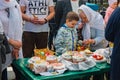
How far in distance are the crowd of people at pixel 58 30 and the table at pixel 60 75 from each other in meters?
0.10

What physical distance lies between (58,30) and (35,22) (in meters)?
0.35

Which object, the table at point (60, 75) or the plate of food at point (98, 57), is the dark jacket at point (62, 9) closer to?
the plate of food at point (98, 57)

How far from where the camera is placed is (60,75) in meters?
2.54

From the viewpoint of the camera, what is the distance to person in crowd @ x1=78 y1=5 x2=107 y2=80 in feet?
11.6

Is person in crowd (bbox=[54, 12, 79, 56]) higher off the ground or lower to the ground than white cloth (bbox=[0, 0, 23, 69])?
lower

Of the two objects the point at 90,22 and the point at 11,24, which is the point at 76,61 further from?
the point at 90,22

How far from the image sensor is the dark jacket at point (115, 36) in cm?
249

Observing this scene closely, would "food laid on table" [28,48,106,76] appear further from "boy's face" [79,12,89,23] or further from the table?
"boy's face" [79,12,89,23]

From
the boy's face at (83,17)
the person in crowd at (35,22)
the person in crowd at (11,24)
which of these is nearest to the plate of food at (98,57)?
the boy's face at (83,17)

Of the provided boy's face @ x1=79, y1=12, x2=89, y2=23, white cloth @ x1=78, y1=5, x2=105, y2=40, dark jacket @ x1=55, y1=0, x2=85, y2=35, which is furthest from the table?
dark jacket @ x1=55, y1=0, x2=85, y2=35

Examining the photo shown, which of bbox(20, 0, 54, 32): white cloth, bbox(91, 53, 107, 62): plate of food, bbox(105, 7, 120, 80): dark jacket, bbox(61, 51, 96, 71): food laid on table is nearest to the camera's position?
bbox(105, 7, 120, 80): dark jacket

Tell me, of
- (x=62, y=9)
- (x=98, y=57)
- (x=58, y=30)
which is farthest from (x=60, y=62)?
(x=62, y=9)

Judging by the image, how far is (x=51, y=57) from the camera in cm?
285

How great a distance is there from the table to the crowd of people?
4.0 inches
